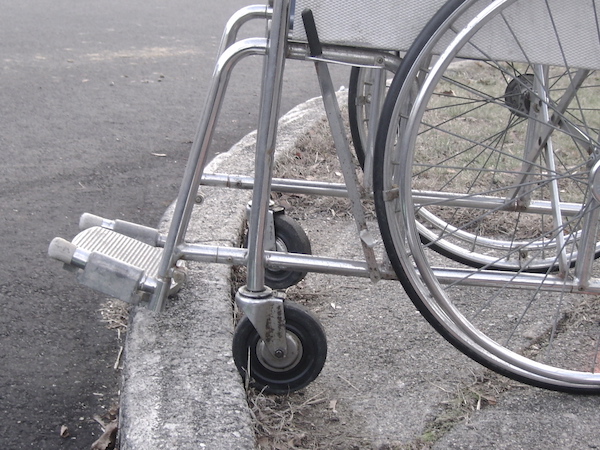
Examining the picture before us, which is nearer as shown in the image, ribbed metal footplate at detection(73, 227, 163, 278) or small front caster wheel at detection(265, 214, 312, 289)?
ribbed metal footplate at detection(73, 227, 163, 278)

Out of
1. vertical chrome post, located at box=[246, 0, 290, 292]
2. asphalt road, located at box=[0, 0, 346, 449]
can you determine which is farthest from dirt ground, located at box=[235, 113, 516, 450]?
asphalt road, located at box=[0, 0, 346, 449]

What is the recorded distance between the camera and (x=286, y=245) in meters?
2.63

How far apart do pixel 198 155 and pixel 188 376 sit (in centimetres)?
55

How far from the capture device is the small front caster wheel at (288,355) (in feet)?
6.72

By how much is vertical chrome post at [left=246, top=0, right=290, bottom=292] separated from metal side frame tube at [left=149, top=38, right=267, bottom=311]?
2.2 inches

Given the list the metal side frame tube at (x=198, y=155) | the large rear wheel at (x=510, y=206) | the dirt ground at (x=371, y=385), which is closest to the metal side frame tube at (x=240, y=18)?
the metal side frame tube at (x=198, y=155)

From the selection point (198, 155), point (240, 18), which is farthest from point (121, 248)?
point (240, 18)

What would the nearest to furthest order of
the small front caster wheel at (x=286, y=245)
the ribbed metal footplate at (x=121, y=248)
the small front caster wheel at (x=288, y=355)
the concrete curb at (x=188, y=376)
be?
the concrete curb at (x=188, y=376), the small front caster wheel at (x=288, y=355), the ribbed metal footplate at (x=121, y=248), the small front caster wheel at (x=286, y=245)

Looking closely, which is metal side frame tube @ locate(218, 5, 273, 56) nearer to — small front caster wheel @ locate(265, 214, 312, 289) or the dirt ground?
small front caster wheel @ locate(265, 214, 312, 289)

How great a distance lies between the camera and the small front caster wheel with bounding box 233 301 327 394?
2.05 m

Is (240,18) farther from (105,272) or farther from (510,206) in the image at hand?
(510,206)

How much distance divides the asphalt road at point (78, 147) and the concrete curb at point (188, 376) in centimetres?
24

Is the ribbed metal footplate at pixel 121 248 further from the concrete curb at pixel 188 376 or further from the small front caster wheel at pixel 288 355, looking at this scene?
the small front caster wheel at pixel 288 355

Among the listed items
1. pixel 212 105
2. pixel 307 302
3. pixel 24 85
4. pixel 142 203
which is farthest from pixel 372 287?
pixel 24 85
